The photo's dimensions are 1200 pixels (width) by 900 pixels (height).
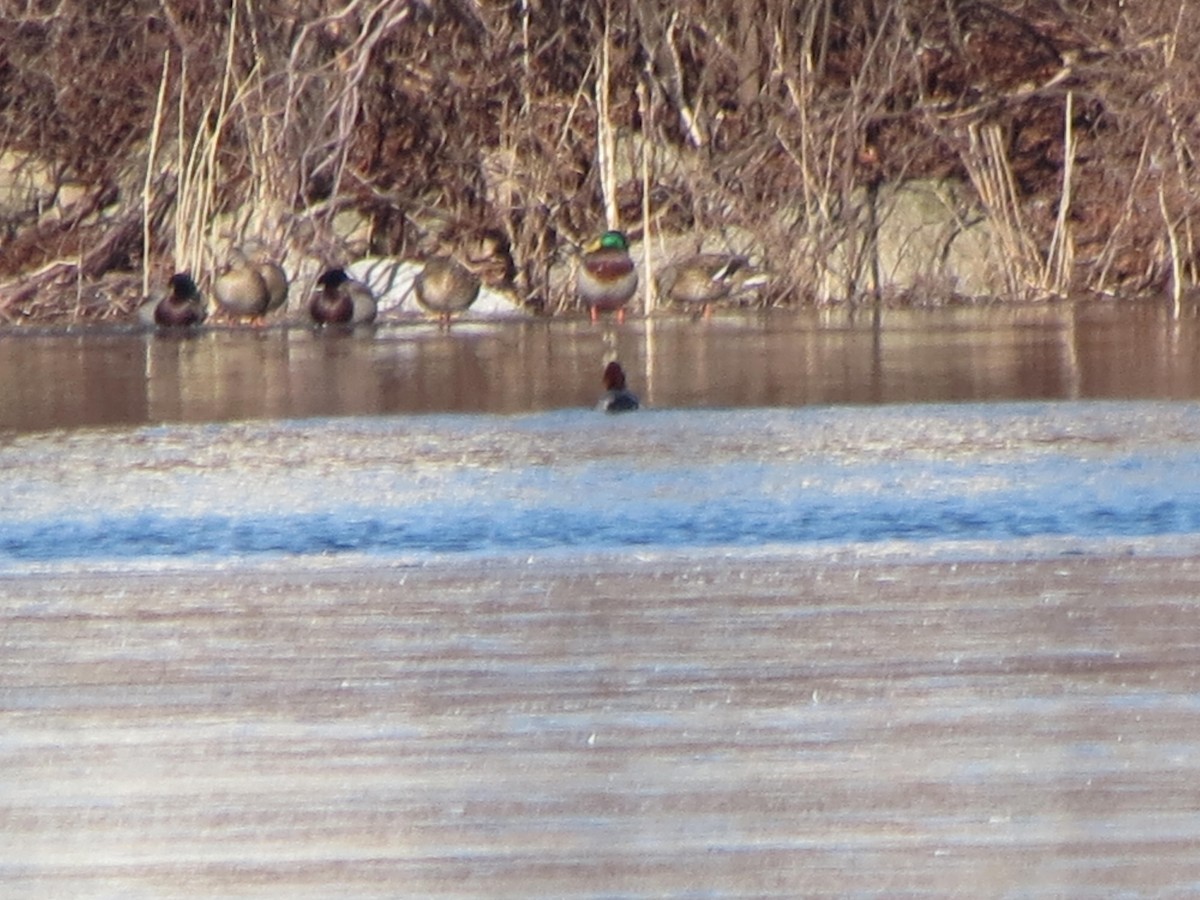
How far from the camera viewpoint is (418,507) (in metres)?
6.45

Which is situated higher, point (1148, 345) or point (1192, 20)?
point (1192, 20)

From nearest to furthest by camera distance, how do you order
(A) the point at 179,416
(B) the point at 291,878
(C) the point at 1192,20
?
(B) the point at 291,878 < (A) the point at 179,416 < (C) the point at 1192,20

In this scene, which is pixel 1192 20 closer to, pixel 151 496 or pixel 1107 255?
pixel 1107 255

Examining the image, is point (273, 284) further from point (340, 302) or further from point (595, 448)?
point (595, 448)

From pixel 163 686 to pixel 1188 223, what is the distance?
14.0 meters

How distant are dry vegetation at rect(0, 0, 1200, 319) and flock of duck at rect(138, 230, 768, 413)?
0.59 metres

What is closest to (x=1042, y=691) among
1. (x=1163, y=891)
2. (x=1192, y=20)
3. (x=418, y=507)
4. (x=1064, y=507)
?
(x=1163, y=891)

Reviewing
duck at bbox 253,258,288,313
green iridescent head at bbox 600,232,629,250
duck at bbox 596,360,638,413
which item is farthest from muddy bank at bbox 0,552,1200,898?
duck at bbox 253,258,288,313

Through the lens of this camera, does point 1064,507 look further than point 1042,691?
Yes

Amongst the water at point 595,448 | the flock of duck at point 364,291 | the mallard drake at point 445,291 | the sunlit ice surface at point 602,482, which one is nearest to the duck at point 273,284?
the flock of duck at point 364,291

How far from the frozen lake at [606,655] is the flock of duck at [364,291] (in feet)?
22.1

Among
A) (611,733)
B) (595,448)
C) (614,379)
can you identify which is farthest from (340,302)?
(611,733)

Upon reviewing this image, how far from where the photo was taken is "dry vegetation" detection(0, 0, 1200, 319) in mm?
17016

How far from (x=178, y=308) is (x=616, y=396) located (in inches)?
279
